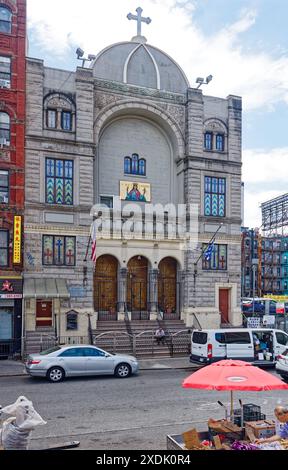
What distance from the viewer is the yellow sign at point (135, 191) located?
→ 97.8 ft

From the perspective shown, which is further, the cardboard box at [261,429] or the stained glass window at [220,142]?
the stained glass window at [220,142]

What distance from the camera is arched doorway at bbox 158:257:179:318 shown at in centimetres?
3031

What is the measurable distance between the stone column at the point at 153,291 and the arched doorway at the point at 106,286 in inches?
87.2

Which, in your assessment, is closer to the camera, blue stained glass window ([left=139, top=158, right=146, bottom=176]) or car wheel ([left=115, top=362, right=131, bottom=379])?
car wheel ([left=115, top=362, right=131, bottom=379])

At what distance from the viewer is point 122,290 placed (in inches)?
1139

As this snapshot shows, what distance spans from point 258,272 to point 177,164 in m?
45.5

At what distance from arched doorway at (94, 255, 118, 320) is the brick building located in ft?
16.9

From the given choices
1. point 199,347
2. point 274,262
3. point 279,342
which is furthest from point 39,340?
point 274,262

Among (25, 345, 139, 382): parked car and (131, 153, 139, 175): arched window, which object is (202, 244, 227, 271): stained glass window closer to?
(131, 153, 139, 175): arched window

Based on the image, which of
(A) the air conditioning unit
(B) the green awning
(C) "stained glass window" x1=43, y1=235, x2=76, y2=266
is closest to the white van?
(B) the green awning

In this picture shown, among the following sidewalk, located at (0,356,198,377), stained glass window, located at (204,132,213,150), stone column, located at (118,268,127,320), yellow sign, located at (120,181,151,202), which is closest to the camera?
sidewalk, located at (0,356,198,377)

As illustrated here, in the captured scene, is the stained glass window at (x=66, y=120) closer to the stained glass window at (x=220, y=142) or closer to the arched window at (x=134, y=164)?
the arched window at (x=134, y=164)

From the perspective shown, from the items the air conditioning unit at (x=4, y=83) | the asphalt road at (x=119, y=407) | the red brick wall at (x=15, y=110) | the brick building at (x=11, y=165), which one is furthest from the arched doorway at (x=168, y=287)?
the air conditioning unit at (x=4, y=83)

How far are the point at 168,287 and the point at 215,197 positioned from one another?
6685 mm
